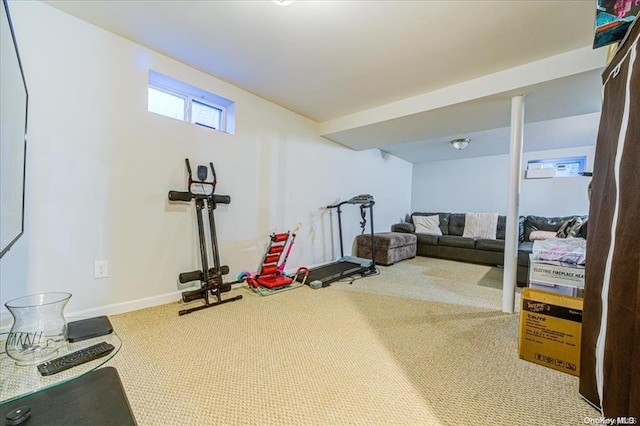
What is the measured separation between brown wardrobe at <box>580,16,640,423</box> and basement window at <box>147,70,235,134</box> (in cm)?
288

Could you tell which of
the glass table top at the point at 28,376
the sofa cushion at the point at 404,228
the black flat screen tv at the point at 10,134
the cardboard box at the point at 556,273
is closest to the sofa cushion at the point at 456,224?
the sofa cushion at the point at 404,228

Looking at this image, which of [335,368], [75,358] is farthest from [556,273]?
[75,358]

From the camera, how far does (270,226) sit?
3.29m

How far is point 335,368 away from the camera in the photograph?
149cm

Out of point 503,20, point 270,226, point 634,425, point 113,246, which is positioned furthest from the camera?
point 270,226

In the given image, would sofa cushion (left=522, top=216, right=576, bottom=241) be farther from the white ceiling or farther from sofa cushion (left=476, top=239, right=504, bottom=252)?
the white ceiling

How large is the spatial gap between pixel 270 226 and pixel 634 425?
2.99 meters

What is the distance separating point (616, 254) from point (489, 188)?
17.3ft

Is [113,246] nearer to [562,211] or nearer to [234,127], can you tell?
[234,127]

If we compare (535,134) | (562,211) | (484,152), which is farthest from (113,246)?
(562,211)

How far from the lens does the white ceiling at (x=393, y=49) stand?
1727 millimetres

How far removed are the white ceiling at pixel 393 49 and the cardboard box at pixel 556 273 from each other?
58.9 inches

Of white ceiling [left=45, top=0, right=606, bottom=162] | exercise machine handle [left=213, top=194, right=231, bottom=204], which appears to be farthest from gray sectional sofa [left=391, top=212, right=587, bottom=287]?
exercise machine handle [left=213, top=194, right=231, bottom=204]

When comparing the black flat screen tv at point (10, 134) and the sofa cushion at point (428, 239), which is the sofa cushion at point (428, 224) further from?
the black flat screen tv at point (10, 134)
